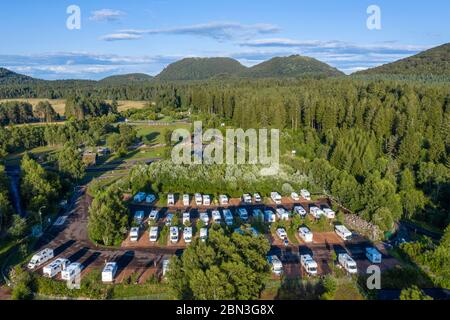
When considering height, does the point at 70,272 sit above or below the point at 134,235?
below

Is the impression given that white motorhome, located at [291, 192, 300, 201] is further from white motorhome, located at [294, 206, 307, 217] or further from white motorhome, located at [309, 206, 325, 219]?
white motorhome, located at [309, 206, 325, 219]

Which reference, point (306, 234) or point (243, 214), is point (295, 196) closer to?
point (243, 214)

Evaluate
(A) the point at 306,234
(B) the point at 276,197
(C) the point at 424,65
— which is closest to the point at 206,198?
(B) the point at 276,197

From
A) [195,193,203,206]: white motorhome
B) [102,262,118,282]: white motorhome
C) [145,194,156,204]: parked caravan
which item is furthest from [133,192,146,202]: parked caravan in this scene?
[102,262,118,282]: white motorhome
